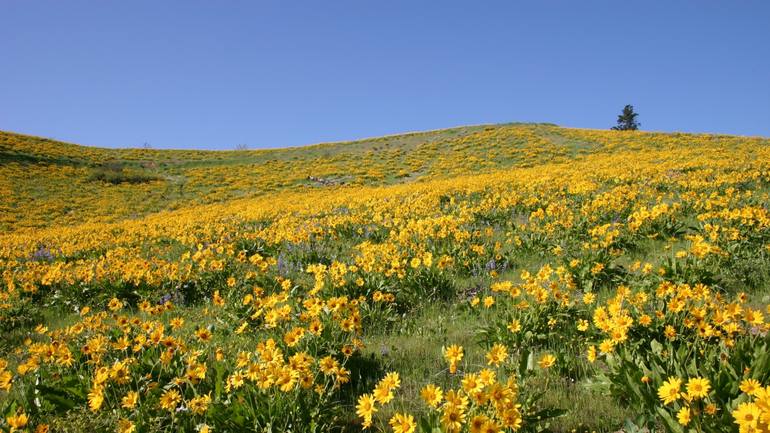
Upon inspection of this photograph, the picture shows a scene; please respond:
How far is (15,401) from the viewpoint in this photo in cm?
379

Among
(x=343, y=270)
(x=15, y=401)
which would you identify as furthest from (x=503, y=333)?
(x=15, y=401)

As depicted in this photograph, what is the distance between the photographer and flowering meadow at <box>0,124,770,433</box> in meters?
3.05

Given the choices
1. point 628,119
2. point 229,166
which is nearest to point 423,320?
point 229,166

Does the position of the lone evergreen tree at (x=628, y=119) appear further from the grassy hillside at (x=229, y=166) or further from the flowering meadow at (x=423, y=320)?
the flowering meadow at (x=423, y=320)

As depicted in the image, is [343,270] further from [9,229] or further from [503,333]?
[9,229]

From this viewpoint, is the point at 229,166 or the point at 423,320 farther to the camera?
the point at 229,166

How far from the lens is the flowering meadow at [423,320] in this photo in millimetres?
3055

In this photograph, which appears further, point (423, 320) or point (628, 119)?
point (628, 119)

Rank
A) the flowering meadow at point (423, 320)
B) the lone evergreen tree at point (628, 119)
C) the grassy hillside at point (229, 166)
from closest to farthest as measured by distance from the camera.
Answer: the flowering meadow at point (423, 320) → the grassy hillside at point (229, 166) → the lone evergreen tree at point (628, 119)

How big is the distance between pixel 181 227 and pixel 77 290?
801 cm

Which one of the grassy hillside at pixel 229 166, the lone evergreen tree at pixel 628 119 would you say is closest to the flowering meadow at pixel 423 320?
the grassy hillside at pixel 229 166

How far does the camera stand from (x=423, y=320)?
5746 millimetres

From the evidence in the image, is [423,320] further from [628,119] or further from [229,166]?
[628,119]

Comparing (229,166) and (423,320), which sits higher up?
(229,166)
